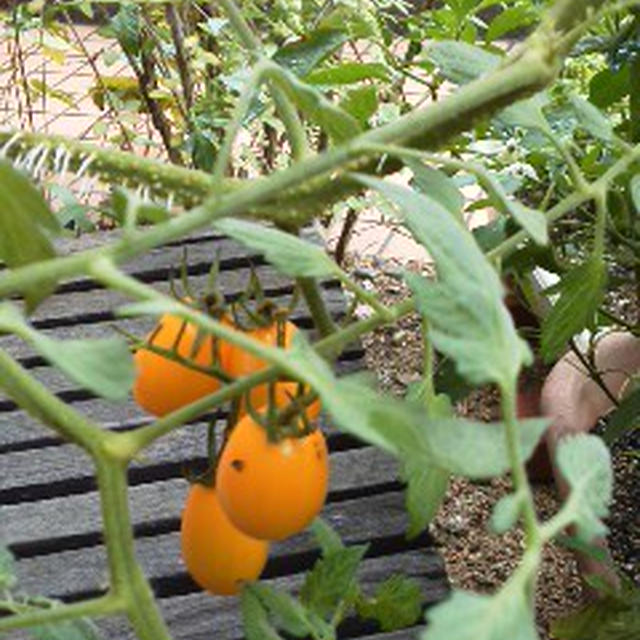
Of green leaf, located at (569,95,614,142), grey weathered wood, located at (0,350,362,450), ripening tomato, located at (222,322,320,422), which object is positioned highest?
green leaf, located at (569,95,614,142)

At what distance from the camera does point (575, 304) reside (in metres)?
0.72

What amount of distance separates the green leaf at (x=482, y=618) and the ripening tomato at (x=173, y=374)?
0.24m

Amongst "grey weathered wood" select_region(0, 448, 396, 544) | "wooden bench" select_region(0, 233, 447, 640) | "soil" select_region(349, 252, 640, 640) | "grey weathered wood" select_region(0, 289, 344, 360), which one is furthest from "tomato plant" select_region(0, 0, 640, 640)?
"soil" select_region(349, 252, 640, 640)

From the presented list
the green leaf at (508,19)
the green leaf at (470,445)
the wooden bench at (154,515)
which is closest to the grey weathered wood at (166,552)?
the wooden bench at (154,515)

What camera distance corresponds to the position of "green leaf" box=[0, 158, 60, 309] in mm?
435

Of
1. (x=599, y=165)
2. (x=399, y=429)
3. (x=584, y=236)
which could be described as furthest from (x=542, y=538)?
(x=584, y=236)

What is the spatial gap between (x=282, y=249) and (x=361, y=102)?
347mm

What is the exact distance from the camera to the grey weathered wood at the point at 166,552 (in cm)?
107

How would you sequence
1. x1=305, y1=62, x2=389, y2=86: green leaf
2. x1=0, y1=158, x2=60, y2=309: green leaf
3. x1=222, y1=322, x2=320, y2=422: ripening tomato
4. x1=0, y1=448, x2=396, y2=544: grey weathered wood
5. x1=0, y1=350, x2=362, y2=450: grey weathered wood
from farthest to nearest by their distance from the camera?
x1=0, y1=350, x2=362, y2=450: grey weathered wood, x1=0, y1=448, x2=396, y2=544: grey weathered wood, x1=305, y1=62, x2=389, y2=86: green leaf, x1=222, y1=322, x2=320, y2=422: ripening tomato, x1=0, y1=158, x2=60, y2=309: green leaf

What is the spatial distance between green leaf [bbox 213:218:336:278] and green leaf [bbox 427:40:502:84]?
18 cm

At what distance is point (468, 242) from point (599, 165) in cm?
64

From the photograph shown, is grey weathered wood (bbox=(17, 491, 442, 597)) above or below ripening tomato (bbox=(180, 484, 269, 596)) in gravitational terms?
below

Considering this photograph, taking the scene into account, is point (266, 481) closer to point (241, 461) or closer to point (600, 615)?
point (241, 461)

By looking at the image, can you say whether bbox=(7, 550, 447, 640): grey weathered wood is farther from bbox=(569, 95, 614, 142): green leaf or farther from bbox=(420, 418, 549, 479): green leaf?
bbox=(420, 418, 549, 479): green leaf
